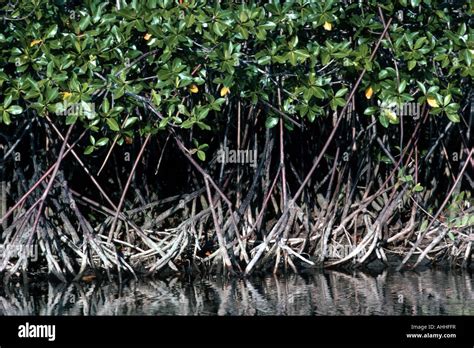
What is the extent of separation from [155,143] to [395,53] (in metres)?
2.60

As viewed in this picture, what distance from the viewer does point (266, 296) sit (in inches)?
357

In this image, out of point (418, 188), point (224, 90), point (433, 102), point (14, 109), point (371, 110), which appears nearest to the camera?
point (14, 109)

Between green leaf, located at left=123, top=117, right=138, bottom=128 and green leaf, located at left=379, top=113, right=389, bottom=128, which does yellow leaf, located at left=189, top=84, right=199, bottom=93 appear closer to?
green leaf, located at left=123, top=117, right=138, bottom=128

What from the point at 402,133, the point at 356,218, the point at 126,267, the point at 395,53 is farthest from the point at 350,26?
the point at 126,267

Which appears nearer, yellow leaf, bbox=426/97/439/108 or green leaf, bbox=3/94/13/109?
green leaf, bbox=3/94/13/109

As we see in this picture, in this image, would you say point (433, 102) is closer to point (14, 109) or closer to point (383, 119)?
point (383, 119)

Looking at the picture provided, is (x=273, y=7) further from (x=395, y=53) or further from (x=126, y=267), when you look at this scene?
(x=126, y=267)

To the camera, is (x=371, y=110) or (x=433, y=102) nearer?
(x=433, y=102)

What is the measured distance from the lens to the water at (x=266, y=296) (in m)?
8.60

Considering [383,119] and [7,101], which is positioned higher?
[7,101]

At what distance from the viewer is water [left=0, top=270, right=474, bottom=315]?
860 cm

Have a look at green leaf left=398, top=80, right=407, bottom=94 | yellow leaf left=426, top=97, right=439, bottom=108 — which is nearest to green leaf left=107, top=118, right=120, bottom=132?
green leaf left=398, top=80, right=407, bottom=94

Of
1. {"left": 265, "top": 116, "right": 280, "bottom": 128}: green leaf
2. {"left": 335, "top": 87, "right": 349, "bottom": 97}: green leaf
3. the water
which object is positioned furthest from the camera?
{"left": 265, "top": 116, "right": 280, "bottom": 128}: green leaf

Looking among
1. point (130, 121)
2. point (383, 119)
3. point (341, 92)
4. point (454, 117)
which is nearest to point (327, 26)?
point (341, 92)
